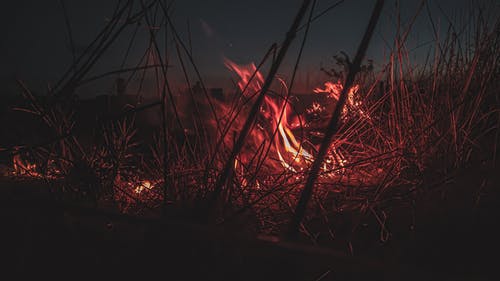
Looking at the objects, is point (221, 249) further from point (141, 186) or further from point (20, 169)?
point (20, 169)

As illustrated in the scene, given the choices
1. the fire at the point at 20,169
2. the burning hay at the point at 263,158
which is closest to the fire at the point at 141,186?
the burning hay at the point at 263,158

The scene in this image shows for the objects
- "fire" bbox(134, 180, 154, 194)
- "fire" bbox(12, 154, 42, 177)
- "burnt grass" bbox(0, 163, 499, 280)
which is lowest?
"burnt grass" bbox(0, 163, 499, 280)

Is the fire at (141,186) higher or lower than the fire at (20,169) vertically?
lower

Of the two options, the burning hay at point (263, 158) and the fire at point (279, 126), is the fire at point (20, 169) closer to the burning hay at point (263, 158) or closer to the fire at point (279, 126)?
the burning hay at point (263, 158)

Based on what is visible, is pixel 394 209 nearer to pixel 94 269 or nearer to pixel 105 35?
pixel 94 269

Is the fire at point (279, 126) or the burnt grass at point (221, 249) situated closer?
the burnt grass at point (221, 249)

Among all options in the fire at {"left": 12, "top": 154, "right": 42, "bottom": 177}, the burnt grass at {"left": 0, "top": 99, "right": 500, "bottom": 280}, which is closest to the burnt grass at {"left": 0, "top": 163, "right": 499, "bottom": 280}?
the burnt grass at {"left": 0, "top": 99, "right": 500, "bottom": 280}

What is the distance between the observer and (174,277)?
85 cm

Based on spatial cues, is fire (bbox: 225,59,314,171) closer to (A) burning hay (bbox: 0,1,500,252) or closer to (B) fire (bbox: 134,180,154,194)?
(A) burning hay (bbox: 0,1,500,252)

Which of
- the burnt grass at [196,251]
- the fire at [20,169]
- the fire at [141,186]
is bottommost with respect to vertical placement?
the burnt grass at [196,251]

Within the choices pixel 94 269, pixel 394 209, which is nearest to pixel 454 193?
pixel 394 209

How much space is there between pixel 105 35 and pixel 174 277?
719mm

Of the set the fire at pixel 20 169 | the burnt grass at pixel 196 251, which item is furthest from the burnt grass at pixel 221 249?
the fire at pixel 20 169

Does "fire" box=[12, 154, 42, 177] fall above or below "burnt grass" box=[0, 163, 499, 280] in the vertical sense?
above
